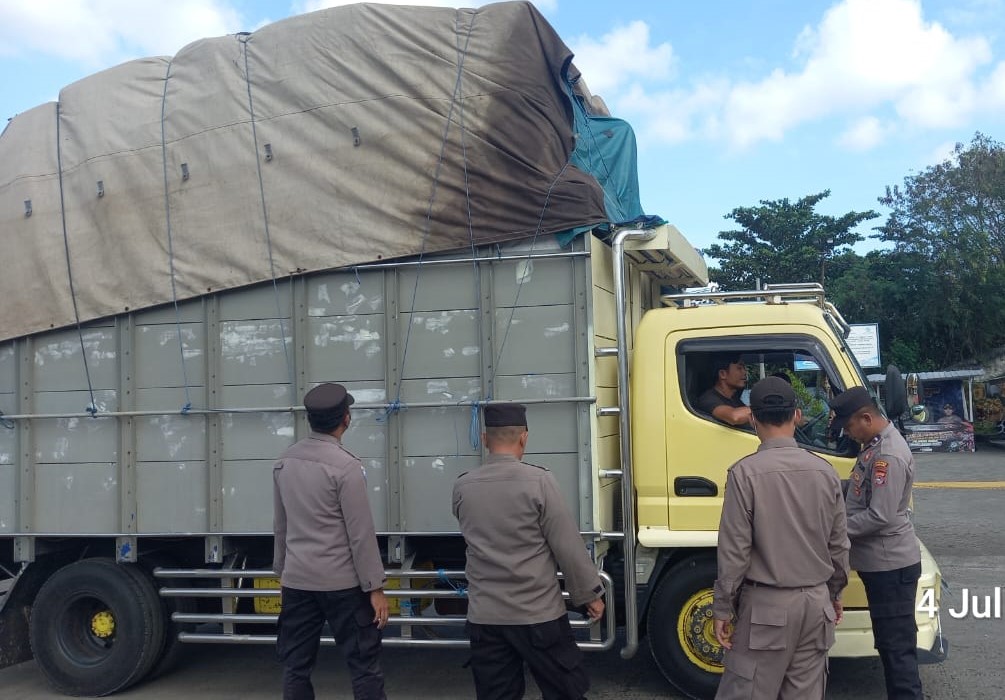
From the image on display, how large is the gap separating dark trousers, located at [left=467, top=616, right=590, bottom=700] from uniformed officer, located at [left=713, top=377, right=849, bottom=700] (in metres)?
0.65

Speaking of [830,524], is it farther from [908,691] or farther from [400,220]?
[400,220]

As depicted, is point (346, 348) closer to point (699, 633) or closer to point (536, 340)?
point (536, 340)

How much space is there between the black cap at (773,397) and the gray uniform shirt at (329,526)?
6.38ft

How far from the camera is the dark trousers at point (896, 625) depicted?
4250 millimetres

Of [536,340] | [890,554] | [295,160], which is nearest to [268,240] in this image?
[295,160]

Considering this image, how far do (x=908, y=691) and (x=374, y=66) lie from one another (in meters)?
4.68

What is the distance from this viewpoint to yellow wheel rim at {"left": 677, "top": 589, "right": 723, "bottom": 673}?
16.8 ft

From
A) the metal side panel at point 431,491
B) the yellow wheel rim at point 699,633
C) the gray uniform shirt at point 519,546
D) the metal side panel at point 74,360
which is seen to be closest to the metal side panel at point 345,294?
the metal side panel at point 431,491

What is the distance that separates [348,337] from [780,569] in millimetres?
2947

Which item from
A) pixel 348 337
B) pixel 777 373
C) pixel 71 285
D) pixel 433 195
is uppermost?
pixel 433 195

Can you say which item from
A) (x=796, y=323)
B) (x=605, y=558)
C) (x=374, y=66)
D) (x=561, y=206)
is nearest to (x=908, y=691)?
(x=605, y=558)

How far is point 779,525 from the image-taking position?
355 cm

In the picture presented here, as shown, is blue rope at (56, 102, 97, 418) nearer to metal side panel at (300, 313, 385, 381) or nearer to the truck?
the truck

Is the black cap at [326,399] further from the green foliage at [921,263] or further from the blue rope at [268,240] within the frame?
the green foliage at [921,263]
